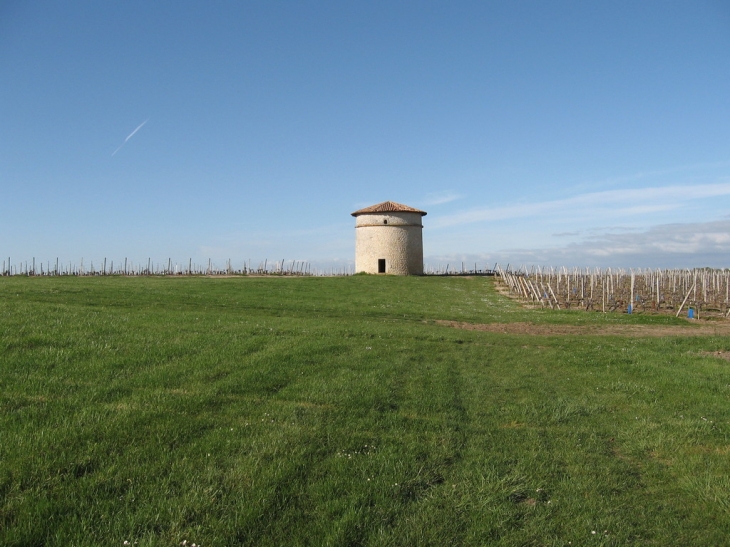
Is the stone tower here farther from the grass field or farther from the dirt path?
the grass field

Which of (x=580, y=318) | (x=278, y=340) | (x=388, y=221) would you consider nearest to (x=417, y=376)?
(x=278, y=340)

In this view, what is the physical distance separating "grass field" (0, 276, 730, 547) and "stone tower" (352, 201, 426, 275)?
45.3 metres

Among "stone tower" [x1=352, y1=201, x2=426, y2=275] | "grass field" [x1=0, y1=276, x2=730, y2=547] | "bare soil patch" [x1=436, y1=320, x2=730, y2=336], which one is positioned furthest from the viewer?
"stone tower" [x1=352, y1=201, x2=426, y2=275]

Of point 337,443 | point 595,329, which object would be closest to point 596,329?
point 595,329

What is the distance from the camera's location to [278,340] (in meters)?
13.5

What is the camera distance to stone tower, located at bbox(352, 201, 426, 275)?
5900 cm

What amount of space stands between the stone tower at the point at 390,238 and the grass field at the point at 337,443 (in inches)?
1785

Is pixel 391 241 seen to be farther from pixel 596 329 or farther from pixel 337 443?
pixel 337 443

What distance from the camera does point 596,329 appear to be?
23.1 metres

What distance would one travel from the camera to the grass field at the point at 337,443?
16.2 ft

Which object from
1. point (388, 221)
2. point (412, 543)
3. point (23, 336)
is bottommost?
point (412, 543)

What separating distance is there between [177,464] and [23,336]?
7.05m

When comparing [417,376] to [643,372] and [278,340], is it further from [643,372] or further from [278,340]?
[643,372]

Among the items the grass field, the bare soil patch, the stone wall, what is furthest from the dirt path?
the stone wall
